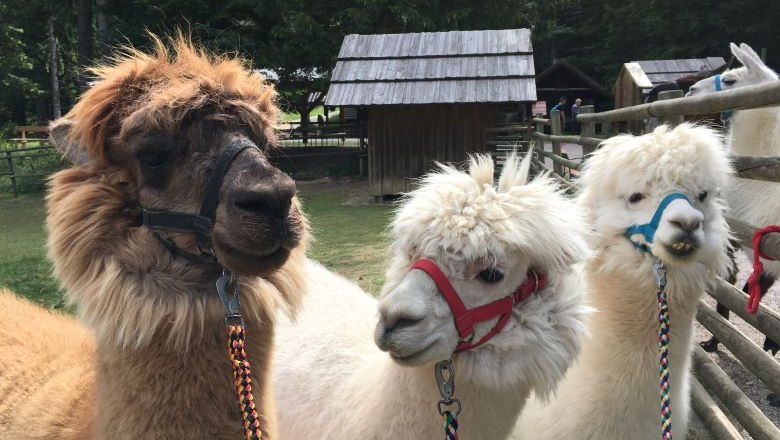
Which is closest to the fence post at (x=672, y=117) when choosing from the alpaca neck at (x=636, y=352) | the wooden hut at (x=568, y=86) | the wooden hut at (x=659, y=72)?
the alpaca neck at (x=636, y=352)

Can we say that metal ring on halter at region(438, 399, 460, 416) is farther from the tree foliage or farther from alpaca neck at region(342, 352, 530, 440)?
the tree foliage

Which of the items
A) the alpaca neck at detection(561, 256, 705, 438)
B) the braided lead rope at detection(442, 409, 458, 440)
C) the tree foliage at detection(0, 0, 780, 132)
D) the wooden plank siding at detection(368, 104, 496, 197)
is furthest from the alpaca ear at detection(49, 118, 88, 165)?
the wooden plank siding at detection(368, 104, 496, 197)

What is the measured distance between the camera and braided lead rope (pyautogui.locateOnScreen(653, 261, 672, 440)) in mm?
2170

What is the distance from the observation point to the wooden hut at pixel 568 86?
30828 mm

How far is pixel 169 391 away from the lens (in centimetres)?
163

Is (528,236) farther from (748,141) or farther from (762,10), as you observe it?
(762,10)

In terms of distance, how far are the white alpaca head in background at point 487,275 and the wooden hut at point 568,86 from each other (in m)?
30.4

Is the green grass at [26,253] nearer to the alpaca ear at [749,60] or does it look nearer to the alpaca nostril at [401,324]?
the alpaca nostril at [401,324]

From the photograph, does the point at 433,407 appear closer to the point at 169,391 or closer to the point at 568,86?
the point at 169,391

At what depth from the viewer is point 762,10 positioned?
101ft

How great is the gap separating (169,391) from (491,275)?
109 centimetres

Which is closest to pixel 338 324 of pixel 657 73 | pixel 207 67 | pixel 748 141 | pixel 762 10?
pixel 207 67

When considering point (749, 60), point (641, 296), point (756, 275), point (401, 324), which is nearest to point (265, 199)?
point (401, 324)

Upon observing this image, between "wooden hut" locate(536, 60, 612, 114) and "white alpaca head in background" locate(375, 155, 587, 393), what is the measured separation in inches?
1198
